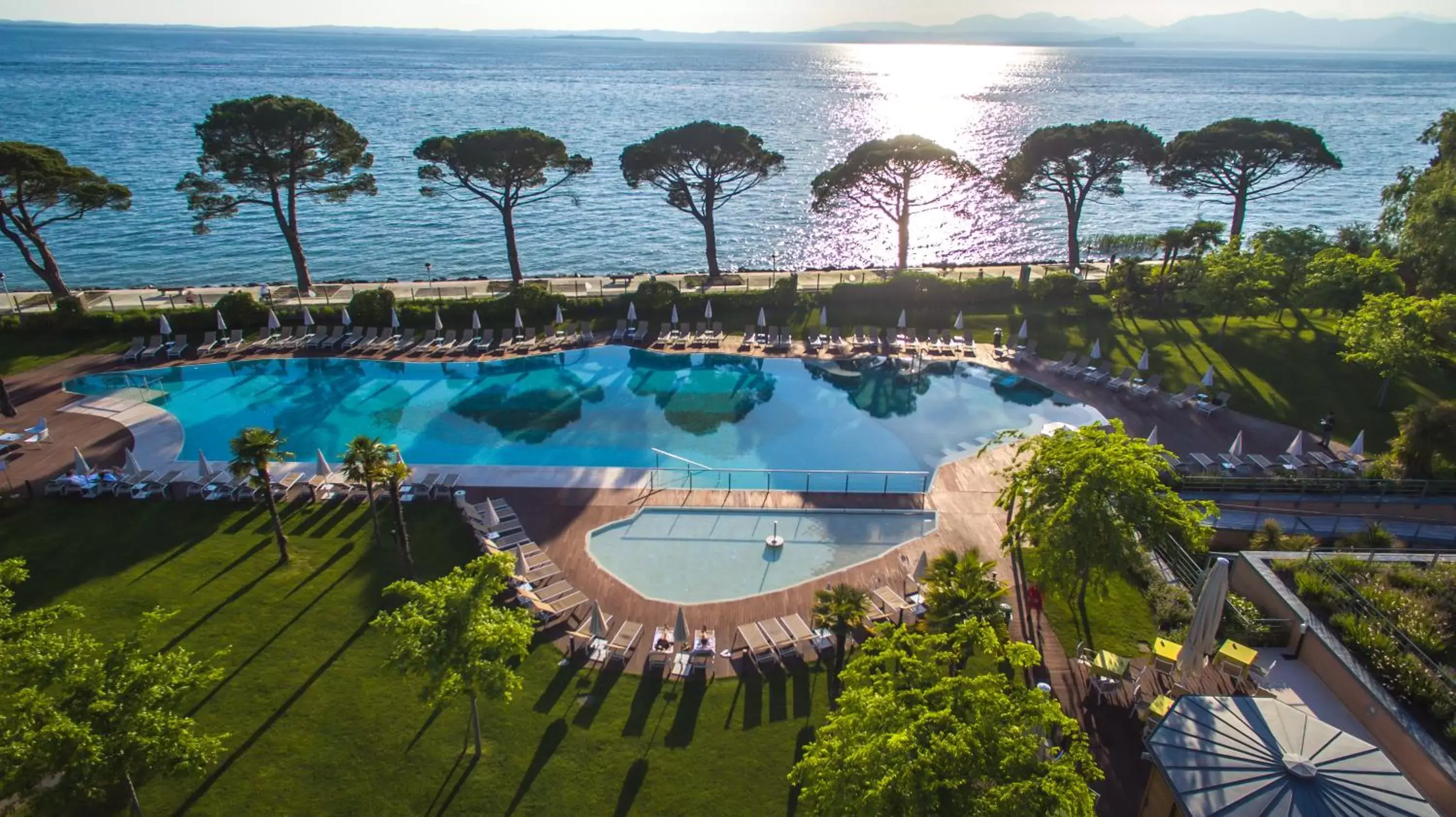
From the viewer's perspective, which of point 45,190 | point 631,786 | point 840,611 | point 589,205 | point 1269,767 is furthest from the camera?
point 589,205

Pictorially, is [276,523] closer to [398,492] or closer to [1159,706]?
[398,492]

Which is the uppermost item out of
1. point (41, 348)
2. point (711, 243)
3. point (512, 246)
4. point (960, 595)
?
point (512, 246)

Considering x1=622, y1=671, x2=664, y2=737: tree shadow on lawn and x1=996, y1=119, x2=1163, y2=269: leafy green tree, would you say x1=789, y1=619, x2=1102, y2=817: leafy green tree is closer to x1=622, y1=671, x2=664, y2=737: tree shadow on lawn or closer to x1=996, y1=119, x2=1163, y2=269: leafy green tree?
x1=622, y1=671, x2=664, y2=737: tree shadow on lawn

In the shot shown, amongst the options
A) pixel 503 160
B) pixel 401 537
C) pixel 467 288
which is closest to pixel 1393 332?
pixel 401 537

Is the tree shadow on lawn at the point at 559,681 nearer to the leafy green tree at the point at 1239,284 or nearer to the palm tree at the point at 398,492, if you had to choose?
the palm tree at the point at 398,492

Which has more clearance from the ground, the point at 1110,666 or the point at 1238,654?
the point at 1238,654

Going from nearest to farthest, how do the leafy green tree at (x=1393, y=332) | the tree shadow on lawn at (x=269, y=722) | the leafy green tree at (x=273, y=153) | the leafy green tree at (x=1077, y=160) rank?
1. the tree shadow on lawn at (x=269, y=722)
2. the leafy green tree at (x=1393, y=332)
3. the leafy green tree at (x=273, y=153)
4. the leafy green tree at (x=1077, y=160)

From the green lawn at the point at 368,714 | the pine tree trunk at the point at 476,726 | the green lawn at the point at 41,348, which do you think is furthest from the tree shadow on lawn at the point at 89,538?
the green lawn at the point at 41,348
